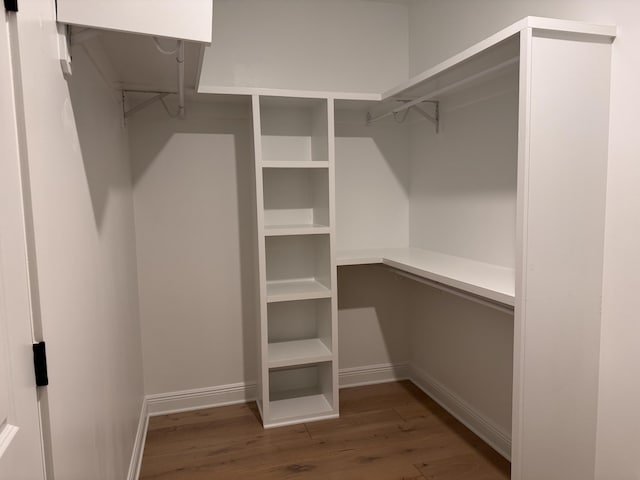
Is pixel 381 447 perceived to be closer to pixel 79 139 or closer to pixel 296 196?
pixel 296 196

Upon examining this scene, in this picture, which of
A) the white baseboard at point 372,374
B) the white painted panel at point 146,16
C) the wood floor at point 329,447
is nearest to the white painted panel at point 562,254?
the wood floor at point 329,447

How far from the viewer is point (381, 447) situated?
239 cm

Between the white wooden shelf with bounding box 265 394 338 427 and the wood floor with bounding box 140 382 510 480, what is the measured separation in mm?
51

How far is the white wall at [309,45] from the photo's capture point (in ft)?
9.05

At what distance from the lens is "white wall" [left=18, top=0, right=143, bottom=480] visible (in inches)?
37.3

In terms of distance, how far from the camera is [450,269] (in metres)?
2.25

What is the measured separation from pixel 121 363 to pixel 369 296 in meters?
1.72

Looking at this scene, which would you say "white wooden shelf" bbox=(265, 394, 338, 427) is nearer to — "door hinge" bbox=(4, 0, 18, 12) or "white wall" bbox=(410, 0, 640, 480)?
"white wall" bbox=(410, 0, 640, 480)

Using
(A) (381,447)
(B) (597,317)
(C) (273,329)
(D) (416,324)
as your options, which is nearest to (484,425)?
(A) (381,447)

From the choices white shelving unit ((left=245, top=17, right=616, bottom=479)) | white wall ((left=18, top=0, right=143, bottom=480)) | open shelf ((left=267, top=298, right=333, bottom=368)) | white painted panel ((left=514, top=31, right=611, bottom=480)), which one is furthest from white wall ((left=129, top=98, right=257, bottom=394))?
white painted panel ((left=514, top=31, right=611, bottom=480))

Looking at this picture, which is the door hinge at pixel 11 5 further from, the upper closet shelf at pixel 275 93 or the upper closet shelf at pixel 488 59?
the upper closet shelf at pixel 275 93

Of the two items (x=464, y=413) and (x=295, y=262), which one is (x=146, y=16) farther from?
(x=464, y=413)

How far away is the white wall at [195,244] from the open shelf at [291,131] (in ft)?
0.41

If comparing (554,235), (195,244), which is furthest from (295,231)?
(554,235)
